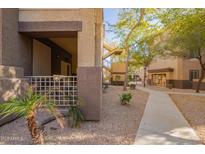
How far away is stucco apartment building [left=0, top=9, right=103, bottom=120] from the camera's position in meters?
8.66

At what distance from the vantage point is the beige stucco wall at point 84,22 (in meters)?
9.91

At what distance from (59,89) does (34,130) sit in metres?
4.13

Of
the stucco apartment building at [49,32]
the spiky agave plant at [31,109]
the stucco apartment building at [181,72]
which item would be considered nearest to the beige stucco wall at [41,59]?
the stucco apartment building at [49,32]

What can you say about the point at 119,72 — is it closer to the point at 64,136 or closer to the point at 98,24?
the point at 98,24

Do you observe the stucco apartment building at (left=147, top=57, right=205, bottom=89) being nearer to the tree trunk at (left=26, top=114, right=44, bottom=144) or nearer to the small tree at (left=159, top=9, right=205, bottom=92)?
the small tree at (left=159, top=9, right=205, bottom=92)

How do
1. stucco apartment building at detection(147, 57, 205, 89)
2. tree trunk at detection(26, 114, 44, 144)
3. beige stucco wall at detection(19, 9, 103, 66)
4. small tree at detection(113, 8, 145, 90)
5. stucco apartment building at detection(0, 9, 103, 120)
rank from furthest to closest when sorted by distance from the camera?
stucco apartment building at detection(147, 57, 205, 89), small tree at detection(113, 8, 145, 90), beige stucco wall at detection(19, 9, 103, 66), stucco apartment building at detection(0, 9, 103, 120), tree trunk at detection(26, 114, 44, 144)

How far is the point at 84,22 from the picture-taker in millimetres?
10023

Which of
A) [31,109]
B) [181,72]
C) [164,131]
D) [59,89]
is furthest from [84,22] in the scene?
[181,72]

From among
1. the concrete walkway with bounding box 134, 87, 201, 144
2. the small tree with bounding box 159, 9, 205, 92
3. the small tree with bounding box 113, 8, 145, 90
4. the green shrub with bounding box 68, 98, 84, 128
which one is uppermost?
the small tree with bounding box 113, 8, 145, 90

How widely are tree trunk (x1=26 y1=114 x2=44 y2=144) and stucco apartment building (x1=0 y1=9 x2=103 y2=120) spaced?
8.41ft

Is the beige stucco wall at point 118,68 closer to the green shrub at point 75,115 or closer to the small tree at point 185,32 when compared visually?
the small tree at point 185,32

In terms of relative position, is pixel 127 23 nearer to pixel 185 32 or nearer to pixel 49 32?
pixel 185 32

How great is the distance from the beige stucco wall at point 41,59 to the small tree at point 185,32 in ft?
21.4

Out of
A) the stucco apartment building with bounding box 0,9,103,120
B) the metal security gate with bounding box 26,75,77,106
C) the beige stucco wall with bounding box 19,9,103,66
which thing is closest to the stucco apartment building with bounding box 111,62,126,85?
the stucco apartment building with bounding box 0,9,103,120
